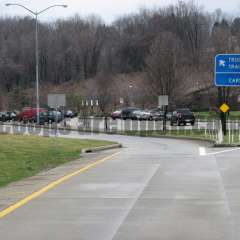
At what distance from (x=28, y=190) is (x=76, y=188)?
1.01 meters

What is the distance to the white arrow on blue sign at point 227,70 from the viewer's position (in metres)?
34.2

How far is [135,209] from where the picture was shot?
32.6ft

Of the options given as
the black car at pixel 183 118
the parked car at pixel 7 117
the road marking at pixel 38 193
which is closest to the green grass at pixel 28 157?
the road marking at pixel 38 193

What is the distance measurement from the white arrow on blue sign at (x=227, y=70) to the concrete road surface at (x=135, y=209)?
61.9 feet

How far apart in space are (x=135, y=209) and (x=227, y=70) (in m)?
25.6

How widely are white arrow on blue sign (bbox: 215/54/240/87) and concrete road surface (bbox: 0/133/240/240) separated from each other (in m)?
18.9

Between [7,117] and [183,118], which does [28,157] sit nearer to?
[183,118]

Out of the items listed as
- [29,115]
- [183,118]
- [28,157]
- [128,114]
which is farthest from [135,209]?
[128,114]

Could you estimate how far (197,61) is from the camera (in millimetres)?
123750

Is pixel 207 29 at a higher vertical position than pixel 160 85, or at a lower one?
higher

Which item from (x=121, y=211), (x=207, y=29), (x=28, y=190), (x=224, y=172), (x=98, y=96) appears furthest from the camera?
(x=207, y=29)

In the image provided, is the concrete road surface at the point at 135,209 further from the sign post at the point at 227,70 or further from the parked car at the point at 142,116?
the parked car at the point at 142,116

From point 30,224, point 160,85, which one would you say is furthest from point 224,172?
point 160,85

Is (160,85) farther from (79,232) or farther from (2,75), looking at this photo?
(2,75)
